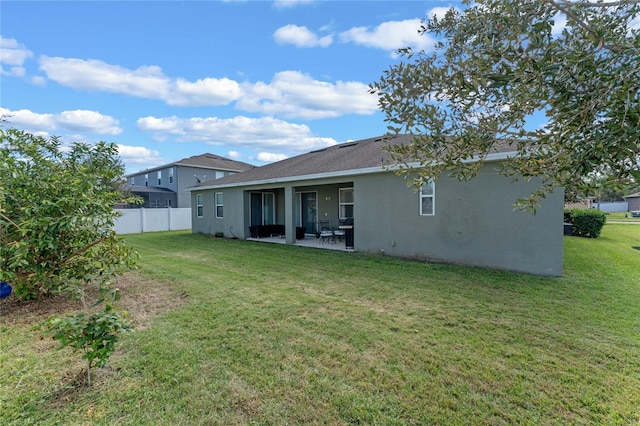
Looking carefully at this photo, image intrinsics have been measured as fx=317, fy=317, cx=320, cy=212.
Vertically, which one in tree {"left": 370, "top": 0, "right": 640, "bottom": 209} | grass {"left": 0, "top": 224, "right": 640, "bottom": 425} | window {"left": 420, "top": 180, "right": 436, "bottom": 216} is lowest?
grass {"left": 0, "top": 224, "right": 640, "bottom": 425}

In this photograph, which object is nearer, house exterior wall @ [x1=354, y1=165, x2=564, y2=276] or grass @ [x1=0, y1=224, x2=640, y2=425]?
grass @ [x1=0, y1=224, x2=640, y2=425]

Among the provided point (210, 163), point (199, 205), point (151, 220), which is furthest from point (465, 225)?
point (210, 163)

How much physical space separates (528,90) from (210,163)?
31.9 meters

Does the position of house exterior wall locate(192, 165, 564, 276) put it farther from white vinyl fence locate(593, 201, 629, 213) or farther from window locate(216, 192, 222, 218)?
white vinyl fence locate(593, 201, 629, 213)

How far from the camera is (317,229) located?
14984 mm

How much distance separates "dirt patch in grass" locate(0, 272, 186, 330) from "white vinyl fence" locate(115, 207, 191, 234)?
14477mm

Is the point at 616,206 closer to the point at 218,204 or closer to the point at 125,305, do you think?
the point at 218,204

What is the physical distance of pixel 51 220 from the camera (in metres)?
4.26

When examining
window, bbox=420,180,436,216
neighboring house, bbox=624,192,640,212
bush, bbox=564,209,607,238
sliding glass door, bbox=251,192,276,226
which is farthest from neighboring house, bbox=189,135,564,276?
neighboring house, bbox=624,192,640,212

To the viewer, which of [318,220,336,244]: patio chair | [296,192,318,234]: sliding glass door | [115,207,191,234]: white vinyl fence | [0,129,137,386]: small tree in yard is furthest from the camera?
[115,207,191,234]: white vinyl fence

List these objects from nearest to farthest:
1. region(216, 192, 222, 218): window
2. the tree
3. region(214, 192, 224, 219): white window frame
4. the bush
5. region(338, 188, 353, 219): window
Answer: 1. the tree
2. region(338, 188, 353, 219): window
3. the bush
4. region(214, 192, 224, 219): white window frame
5. region(216, 192, 222, 218): window

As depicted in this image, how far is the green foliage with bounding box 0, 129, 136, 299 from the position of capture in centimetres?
436

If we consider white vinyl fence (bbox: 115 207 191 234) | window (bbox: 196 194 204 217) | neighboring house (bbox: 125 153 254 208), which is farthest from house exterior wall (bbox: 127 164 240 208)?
window (bbox: 196 194 204 217)

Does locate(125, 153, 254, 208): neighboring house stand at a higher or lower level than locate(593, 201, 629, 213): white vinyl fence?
higher
